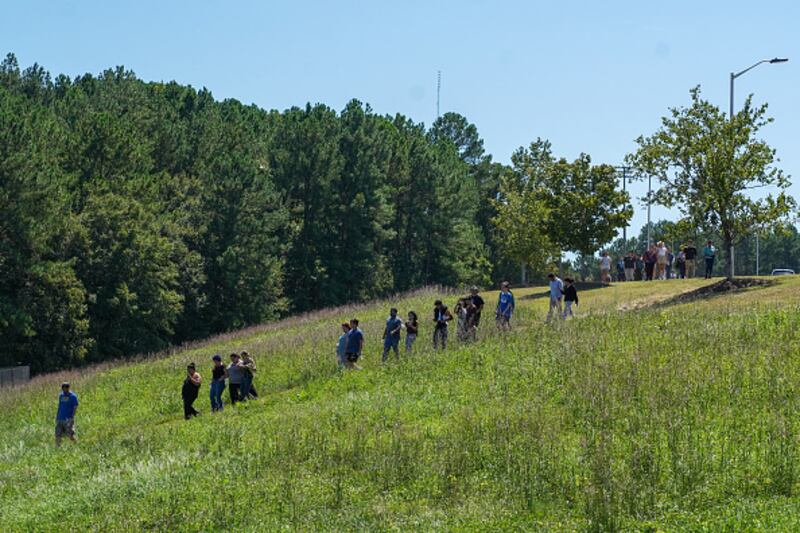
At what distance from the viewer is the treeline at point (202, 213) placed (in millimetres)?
47031

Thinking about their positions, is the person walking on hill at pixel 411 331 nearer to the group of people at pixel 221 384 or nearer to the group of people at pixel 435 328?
the group of people at pixel 435 328

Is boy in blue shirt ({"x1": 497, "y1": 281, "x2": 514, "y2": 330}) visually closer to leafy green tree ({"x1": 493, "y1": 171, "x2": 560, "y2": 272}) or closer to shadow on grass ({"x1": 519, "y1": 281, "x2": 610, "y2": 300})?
shadow on grass ({"x1": 519, "y1": 281, "x2": 610, "y2": 300})

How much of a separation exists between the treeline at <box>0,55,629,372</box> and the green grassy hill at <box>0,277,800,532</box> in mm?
21109

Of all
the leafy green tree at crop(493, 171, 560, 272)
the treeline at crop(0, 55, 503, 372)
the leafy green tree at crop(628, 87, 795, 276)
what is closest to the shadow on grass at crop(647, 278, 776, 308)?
the leafy green tree at crop(628, 87, 795, 276)

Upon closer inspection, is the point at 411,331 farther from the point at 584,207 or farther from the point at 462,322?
the point at 584,207

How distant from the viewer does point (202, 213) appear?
197ft

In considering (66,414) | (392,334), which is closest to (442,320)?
(392,334)

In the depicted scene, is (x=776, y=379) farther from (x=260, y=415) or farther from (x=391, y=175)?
(x=391, y=175)

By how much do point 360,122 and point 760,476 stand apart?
61.9 m

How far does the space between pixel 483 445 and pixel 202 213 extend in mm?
46419

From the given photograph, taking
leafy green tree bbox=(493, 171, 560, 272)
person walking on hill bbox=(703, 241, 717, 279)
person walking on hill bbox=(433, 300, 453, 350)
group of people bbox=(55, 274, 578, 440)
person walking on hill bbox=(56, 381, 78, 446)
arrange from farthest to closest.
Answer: leafy green tree bbox=(493, 171, 560, 272), person walking on hill bbox=(703, 241, 717, 279), person walking on hill bbox=(433, 300, 453, 350), group of people bbox=(55, 274, 578, 440), person walking on hill bbox=(56, 381, 78, 446)

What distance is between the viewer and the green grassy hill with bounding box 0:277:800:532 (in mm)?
13219

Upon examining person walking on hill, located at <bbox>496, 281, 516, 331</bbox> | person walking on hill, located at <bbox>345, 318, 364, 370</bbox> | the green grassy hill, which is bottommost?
the green grassy hill

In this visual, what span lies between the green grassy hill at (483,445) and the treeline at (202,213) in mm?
21109
